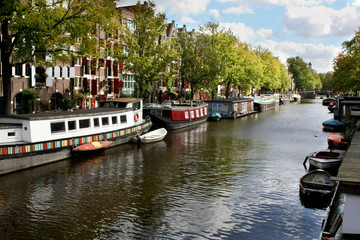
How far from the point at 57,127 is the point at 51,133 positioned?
32.9 inches

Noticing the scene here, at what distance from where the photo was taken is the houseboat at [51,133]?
2369cm

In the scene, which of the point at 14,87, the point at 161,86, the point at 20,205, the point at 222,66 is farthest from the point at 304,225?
the point at 161,86

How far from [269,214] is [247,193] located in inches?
130

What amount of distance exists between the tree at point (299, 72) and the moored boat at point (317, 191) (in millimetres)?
159509

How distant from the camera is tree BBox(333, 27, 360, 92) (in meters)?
56.3

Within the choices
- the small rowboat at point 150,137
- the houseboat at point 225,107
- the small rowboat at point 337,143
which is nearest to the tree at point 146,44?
the small rowboat at point 150,137

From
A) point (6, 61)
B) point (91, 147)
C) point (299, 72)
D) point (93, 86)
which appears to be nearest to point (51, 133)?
point (91, 147)

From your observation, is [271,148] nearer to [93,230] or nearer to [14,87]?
[93,230]

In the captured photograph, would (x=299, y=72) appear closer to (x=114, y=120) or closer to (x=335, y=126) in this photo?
(x=335, y=126)

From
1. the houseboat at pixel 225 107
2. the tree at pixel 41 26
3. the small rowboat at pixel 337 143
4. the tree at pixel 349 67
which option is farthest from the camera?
the houseboat at pixel 225 107

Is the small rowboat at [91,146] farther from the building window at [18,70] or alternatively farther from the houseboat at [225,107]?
the houseboat at [225,107]

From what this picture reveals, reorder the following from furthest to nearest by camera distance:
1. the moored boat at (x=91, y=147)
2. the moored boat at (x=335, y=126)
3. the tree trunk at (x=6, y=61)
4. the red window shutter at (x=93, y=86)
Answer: the red window shutter at (x=93, y=86) → the moored boat at (x=335, y=126) → the moored boat at (x=91, y=147) → the tree trunk at (x=6, y=61)

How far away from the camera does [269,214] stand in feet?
56.5

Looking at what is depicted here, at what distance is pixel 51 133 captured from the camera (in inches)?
1051
